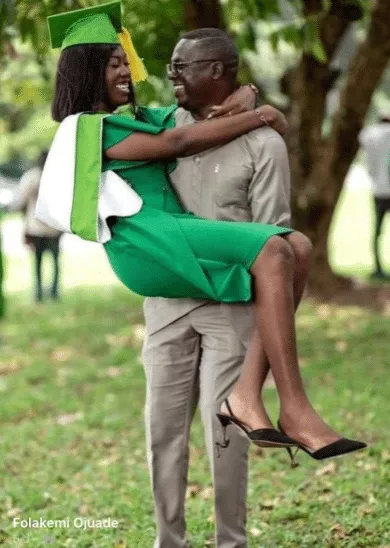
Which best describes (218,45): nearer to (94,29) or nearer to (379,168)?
(94,29)

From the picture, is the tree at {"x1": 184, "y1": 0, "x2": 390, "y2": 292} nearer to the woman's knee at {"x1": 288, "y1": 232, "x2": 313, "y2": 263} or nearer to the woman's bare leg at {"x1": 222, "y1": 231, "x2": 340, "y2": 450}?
the woman's knee at {"x1": 288, "y1": 232, "x2": 313, "y2": 263}

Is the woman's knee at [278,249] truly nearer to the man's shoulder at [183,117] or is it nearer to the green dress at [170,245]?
the green dress at [170,245]

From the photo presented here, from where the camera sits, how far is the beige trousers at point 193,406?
14.6 ft

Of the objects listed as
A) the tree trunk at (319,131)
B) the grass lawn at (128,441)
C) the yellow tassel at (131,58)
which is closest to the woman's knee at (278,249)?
the yellow tassel at (131,58)

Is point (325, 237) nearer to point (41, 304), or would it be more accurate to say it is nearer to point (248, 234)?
point (41, 304)

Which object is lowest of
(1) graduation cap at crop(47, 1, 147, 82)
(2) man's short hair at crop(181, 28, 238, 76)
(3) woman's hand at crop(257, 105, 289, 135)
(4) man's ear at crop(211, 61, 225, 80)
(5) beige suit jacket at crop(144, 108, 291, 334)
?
(5) beige suit jacket at crop(144, 108, 291, 334)

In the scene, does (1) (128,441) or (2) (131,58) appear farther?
(1) (128,441)

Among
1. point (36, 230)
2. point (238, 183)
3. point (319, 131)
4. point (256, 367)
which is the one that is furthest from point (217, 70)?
point (36, 230)

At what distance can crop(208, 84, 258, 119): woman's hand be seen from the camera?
14.2 feet

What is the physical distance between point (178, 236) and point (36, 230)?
10250 mm

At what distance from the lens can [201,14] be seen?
29.8 ft

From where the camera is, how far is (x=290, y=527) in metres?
5.64

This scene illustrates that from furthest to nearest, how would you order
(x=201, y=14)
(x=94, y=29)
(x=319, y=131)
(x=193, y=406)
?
(x=319, y=131)
(x=201, y=14)
(x=193, y=406)
(x=94, y=29)

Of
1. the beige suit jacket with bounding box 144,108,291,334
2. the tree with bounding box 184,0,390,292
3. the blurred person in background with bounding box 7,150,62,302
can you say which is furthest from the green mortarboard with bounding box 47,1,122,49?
the blurred person in background with bounding box 7,150,62,302
